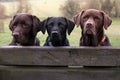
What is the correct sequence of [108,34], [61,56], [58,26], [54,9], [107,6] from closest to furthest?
[61,56] < [58,26] < [54,9] < [107,6] < [108,34]

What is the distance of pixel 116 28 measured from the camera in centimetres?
504

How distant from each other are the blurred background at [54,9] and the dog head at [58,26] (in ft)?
3.09

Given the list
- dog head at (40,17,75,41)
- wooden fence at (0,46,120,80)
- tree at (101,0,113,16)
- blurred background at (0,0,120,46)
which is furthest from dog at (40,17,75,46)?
tree at (101,0,113,16)

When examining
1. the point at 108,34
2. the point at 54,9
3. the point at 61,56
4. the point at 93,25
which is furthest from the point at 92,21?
the point at 108,34

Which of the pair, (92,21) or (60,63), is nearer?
(60,63)

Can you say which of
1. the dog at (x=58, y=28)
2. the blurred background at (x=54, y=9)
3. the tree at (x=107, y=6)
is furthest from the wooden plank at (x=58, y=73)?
the tree at (x=107, y=6)

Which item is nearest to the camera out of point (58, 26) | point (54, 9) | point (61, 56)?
point (61, 56)

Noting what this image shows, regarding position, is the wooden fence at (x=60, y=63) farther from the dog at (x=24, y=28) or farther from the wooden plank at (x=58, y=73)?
the dog at (x=24, y=28)

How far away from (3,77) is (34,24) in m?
0.87

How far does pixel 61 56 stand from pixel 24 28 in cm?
92

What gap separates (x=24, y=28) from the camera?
10.6 feet

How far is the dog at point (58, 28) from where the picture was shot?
3164 mm

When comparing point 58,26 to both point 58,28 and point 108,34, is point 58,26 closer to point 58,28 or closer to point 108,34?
point 58,28

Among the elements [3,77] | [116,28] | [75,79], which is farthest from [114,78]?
[116,28]
